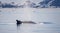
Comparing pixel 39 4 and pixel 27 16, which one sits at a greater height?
pixel 39 4

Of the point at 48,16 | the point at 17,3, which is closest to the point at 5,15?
the point at 48,16

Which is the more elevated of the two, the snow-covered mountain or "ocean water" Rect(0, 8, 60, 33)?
the snow-covered mountain

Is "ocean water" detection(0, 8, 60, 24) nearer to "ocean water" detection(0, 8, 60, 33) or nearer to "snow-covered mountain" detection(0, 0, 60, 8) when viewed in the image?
"ocean water" detection(0, 8, 60, 33)

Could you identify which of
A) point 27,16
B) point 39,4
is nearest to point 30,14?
point 27,16

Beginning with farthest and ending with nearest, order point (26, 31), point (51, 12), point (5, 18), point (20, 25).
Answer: point (51, 12) < point (5, 18) < point (20, 25) < point (26, 31)

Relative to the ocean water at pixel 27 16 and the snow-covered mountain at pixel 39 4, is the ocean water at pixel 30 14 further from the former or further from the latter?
the snow-covered mountain at pixel 39 4

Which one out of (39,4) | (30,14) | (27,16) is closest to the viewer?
(39,4)

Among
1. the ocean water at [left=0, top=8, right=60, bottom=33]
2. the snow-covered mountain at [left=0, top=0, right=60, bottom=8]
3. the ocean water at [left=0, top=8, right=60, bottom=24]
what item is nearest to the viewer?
the snow-covered mountain at [left=0, top=0, right=60, bottom=8]

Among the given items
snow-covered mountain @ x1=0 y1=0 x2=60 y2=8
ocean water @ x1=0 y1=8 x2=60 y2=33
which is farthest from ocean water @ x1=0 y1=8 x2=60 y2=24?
snow-covered mountain @ x1=0 y1=0 x2=60 y2=8

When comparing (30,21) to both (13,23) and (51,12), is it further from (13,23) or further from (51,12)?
(51,12)

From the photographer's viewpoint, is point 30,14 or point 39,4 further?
point 30,14

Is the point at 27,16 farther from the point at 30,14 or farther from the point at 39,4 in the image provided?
the point at 39,4

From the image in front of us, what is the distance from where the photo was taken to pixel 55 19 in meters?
5.36

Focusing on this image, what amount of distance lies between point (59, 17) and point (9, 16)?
133 centimetres
